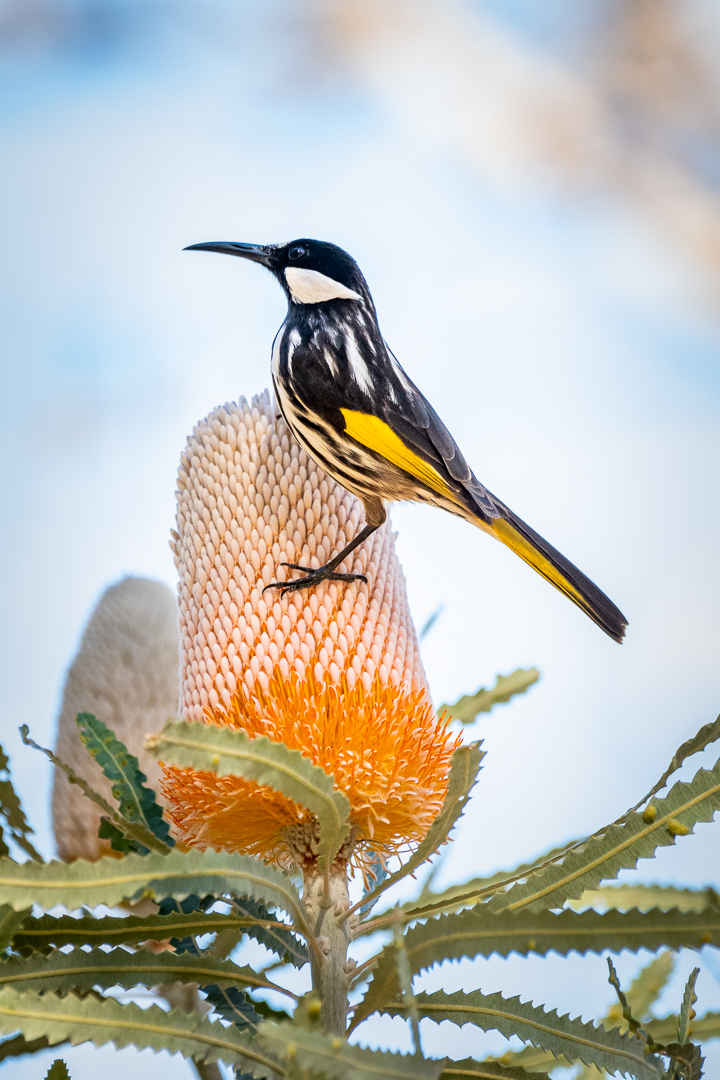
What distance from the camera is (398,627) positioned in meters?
0.69

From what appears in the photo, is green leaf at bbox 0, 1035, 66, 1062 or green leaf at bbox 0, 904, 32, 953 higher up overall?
green leaf at bbox 0, 904, 32, 953

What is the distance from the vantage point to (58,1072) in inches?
21.1

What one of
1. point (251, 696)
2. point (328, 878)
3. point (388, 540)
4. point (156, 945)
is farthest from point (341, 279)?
point (156, 945)

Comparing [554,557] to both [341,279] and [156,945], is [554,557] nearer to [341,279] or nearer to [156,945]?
[341,279]

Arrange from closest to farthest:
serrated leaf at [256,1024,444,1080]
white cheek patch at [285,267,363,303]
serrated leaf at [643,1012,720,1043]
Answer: serrated leaf at [256,1024,444,1080] → serrated leaf at [643,1012,720,1043] → white cheek patch at [285,267,363,303]

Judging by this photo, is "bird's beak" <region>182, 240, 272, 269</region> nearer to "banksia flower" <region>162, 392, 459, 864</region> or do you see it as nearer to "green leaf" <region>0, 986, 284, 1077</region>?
"banksia flower" <region>162, 392, 459, 864</region>

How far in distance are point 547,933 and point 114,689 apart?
0.65 meters

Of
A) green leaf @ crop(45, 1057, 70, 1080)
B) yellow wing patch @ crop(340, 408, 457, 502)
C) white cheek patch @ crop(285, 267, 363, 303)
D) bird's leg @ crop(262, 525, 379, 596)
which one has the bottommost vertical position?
green leaf @ crop(45, 1057, 70, 1080)

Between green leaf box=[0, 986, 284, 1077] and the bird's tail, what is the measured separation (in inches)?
17.9

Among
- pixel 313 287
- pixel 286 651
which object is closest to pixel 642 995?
pixel 286 651

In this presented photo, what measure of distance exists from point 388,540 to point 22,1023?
0.43 metres

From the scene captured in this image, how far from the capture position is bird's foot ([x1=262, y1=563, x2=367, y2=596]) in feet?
2.18

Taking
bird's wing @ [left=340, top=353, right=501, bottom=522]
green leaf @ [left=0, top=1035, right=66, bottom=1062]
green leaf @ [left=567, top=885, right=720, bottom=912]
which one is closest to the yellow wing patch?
bird's wing @ [left=340, top=353, right=501, bottom=522]

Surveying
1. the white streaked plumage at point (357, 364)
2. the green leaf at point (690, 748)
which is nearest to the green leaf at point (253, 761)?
the green leaf at point (690, 748)
